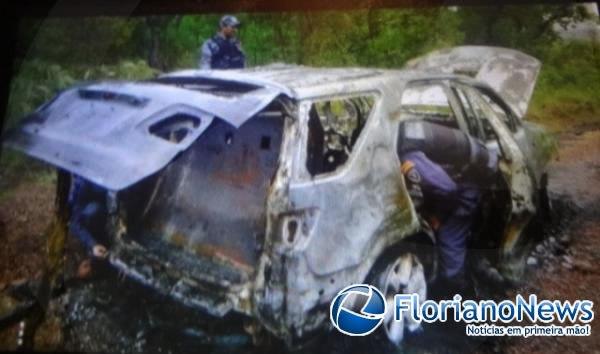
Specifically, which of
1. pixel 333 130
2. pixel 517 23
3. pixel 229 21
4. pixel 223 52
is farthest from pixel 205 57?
pixel 517 23

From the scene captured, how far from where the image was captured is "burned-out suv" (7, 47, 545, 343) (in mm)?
2111

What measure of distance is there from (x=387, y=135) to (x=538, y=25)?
2.89ft

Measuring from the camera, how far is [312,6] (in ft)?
8.66

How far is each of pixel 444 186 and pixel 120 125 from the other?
1248 millimetres

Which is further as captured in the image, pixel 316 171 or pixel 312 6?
pixel 312 6

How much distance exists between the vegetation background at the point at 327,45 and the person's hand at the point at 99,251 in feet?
1.21

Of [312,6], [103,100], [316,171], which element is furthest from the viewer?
[312,6]

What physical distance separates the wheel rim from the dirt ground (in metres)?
0.31

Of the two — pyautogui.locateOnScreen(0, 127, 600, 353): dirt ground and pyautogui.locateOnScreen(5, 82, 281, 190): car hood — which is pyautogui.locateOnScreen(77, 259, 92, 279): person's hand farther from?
pyautogui.locateOnScreen(5, 82, 281, 190): car hood

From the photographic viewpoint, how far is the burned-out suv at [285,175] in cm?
211

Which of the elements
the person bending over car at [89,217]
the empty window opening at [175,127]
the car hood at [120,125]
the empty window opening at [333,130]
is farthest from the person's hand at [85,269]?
the empty window opening at [333,130]

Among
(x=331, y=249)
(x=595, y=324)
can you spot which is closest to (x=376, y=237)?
(x=331, y=249)

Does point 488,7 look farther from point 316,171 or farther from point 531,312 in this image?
point 531,312

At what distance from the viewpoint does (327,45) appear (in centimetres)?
253
